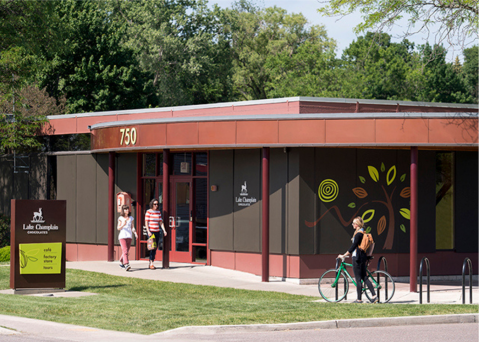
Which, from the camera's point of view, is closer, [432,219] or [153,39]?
[432,219]

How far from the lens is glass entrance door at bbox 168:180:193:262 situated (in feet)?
61.1

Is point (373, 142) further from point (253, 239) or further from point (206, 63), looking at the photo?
point (206, 63)

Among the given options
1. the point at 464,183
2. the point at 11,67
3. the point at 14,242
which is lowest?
the point at 14,242

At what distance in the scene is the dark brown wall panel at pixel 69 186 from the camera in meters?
20.9

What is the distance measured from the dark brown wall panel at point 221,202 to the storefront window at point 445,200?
5804 mm

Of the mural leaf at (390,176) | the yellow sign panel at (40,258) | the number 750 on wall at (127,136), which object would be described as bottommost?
the yellow sign panel at (40,258)

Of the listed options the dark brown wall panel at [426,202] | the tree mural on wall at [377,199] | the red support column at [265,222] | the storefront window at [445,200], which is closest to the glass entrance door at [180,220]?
the red support column at [265,222]

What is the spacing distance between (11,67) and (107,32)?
516 inches

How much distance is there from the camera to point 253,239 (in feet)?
55.2

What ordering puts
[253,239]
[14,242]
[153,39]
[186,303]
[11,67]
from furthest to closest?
[153,39] → [11,67] → [253,239] → [14,242] → [186,303]

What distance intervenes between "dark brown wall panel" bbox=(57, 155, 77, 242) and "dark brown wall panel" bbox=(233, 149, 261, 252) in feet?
21.6

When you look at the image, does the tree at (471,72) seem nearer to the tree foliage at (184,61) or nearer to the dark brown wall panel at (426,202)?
the tree foliage at (184,61)

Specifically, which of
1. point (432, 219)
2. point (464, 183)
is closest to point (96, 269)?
point (432, 219)

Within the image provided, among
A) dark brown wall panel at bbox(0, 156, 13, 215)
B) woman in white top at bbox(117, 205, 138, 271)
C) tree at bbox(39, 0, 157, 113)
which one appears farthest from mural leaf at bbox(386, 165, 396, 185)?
tree at bbox(39, 0, 157, 113)
